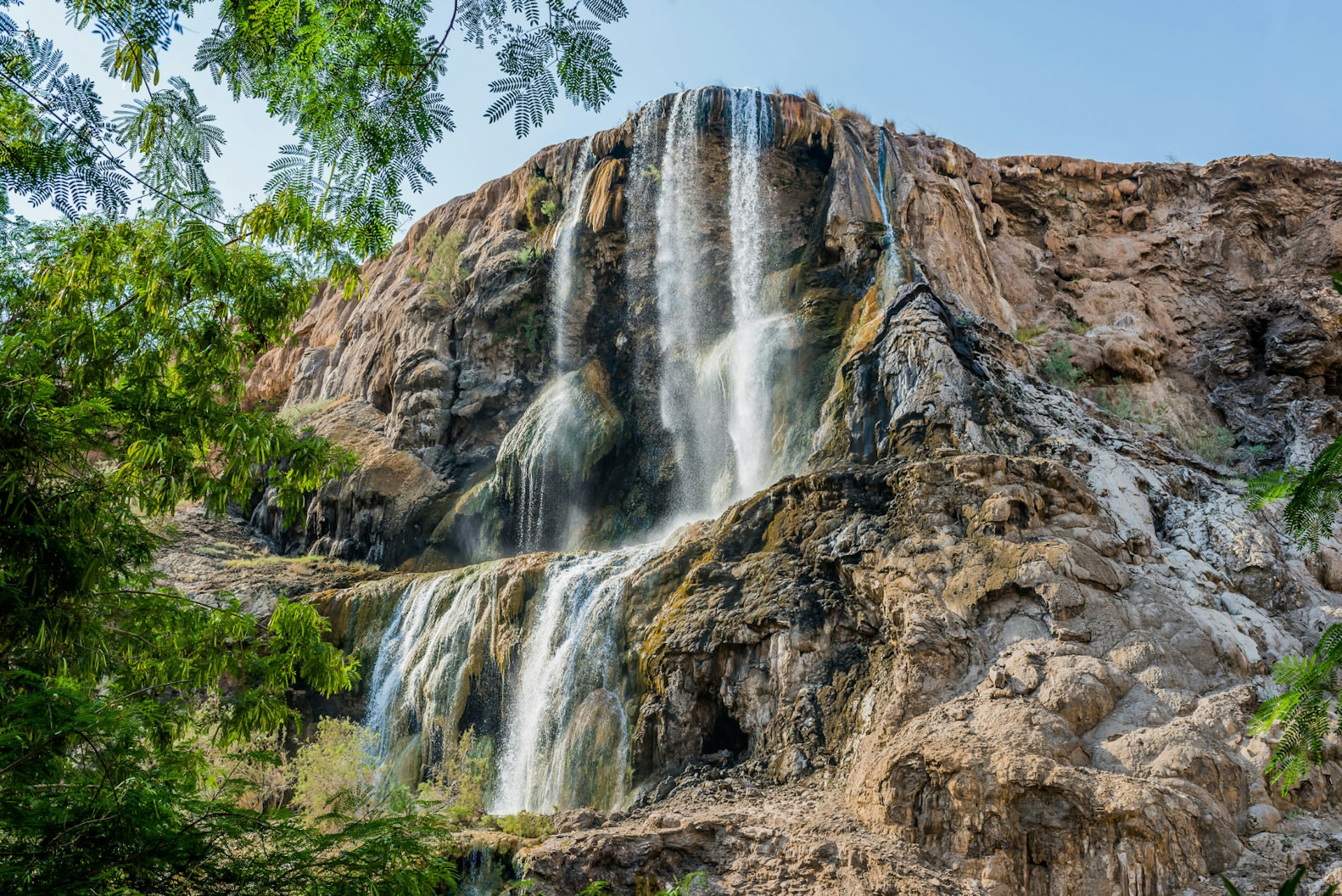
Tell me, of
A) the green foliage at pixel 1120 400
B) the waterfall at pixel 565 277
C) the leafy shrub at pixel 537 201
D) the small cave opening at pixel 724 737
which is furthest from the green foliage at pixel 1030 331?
the small cave opening at pixel 724 737

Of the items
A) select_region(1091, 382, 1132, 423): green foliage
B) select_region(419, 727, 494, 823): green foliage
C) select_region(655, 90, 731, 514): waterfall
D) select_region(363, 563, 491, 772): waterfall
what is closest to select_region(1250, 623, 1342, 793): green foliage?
select_region(419, 727, 494, 823): green foliage

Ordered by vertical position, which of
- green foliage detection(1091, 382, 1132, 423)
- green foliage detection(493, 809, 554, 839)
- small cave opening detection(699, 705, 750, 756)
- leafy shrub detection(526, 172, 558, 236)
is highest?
leafy shrub detection(526, 172, 558, 236)

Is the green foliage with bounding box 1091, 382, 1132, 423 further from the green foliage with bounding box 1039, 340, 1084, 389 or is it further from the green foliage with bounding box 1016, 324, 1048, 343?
the green foliage with bounding box 1016, 324, 1048, 343

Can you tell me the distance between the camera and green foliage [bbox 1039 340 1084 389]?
23.5 m

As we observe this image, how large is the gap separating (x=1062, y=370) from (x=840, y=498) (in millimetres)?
11632

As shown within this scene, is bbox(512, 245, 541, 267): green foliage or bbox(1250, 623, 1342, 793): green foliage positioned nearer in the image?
bbox(1250, 623, 1342, 793): green foliage

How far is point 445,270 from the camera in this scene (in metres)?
31.7

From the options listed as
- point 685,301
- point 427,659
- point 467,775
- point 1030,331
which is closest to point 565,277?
point 685,301

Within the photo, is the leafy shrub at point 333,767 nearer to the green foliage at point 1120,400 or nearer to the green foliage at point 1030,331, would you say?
the green foliage at point 1120,400

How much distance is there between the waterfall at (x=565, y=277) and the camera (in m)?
28.5

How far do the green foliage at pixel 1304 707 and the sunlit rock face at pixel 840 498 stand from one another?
6.69 metres

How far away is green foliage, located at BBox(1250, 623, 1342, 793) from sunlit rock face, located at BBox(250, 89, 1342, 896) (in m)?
6.69

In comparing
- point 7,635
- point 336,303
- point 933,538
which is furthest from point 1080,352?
point 336,303

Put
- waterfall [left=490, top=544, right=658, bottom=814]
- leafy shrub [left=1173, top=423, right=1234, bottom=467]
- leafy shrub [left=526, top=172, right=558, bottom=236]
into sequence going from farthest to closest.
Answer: leafy shrub [left=526, top=172, right=558, bottom=236]
leafy shrub [left=1173, top=423, right=1234, bottom=467]
waterfall [left=490, top=544, right=658, bottom=814]
